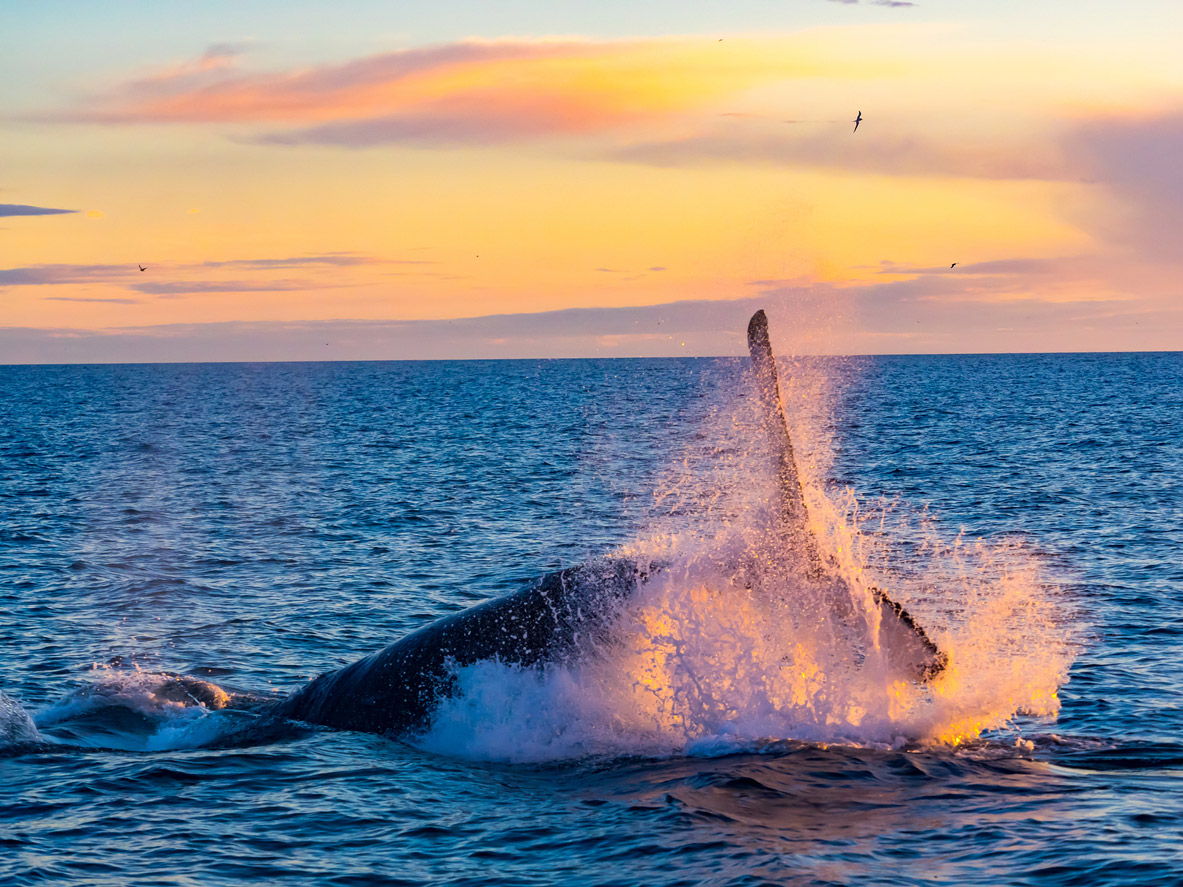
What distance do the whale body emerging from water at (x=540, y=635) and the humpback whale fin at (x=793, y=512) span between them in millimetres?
12

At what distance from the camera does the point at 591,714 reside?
14.6 meters

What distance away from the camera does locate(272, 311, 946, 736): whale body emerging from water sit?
13641mm

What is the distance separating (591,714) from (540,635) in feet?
3.76

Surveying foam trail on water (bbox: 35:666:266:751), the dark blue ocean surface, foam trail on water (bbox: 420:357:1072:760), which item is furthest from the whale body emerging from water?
foam trail on water (bbox: 35:666:266:751)

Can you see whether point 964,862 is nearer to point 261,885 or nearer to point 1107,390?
point 261,885

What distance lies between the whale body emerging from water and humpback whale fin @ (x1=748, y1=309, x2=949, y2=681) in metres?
0.01

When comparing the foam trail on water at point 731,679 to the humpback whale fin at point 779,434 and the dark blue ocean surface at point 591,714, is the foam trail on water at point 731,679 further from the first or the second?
the humpback whale fin at point 779,434

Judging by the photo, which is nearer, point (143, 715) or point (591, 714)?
point (591, 714)

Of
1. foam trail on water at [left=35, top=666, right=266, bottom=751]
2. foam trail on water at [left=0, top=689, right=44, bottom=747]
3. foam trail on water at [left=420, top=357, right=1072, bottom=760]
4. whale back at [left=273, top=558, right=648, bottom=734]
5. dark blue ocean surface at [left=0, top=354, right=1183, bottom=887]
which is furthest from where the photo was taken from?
foam trail on water at [left=35, top=666, right=266, bottom=751]

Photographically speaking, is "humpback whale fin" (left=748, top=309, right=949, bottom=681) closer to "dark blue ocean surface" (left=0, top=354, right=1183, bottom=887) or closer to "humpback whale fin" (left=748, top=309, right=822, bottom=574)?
"humpback whale fin" (left=748, top=309, right=822, bottom=574)

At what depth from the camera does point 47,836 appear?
473 inches

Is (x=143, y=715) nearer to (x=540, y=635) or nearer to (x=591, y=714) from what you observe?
(x=540, y=635)

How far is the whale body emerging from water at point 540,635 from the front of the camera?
13641 millimetres

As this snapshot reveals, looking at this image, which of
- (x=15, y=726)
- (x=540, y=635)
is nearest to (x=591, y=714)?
(x=540, y=635)
